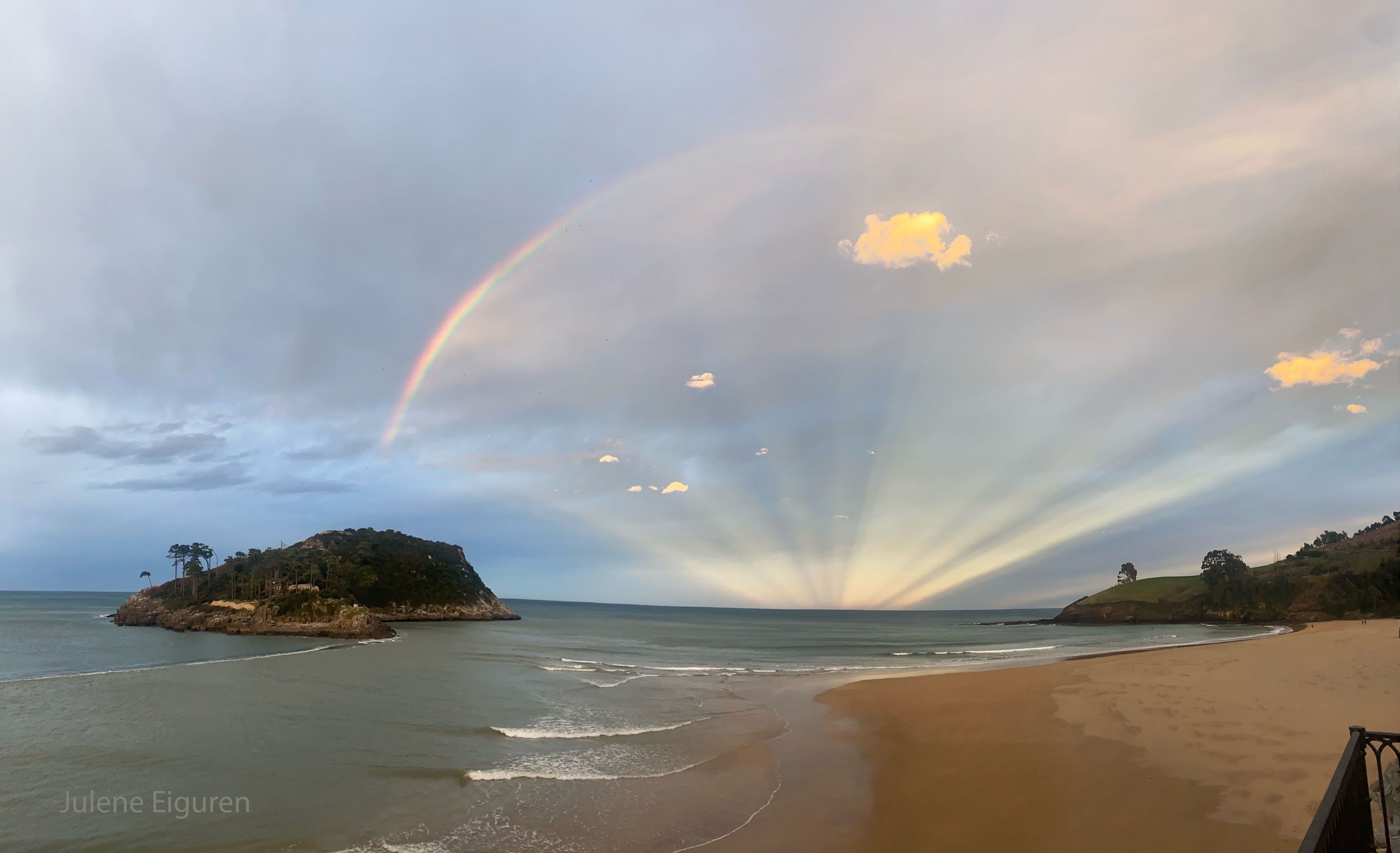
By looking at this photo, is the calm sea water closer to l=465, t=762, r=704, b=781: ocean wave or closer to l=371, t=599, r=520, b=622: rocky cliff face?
l=465, t=762, r=704, b=781: ocean wave

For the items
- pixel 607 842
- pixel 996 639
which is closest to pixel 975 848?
pixel 607 842

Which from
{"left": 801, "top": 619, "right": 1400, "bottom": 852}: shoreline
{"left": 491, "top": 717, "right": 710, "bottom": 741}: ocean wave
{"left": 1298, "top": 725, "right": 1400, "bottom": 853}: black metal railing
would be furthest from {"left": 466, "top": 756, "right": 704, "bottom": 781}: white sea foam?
{"left": 1298, "top": 725, "right": 1400, "bottom": 853}: black metal railing

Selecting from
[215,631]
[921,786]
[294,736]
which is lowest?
[215,631]

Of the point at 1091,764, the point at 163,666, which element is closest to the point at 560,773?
the point at 1091,764

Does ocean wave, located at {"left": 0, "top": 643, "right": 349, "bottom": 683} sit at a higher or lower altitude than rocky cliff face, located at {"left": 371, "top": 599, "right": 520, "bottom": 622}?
higher

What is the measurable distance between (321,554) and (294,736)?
345 feet

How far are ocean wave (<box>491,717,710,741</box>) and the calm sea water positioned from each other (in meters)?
0.13

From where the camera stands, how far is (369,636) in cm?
6644

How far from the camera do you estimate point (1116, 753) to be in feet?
44.0

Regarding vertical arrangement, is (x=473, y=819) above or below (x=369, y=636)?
above

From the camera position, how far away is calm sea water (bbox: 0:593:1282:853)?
11227 mm

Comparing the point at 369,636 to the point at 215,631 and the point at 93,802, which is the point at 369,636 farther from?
the point at 93,802

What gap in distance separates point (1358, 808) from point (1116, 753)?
10.2 metres

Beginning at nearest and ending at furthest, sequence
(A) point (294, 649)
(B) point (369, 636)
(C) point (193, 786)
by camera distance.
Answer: (C) point (193, 786) < (A) point (294, 649) < (B) point (369, 636)
